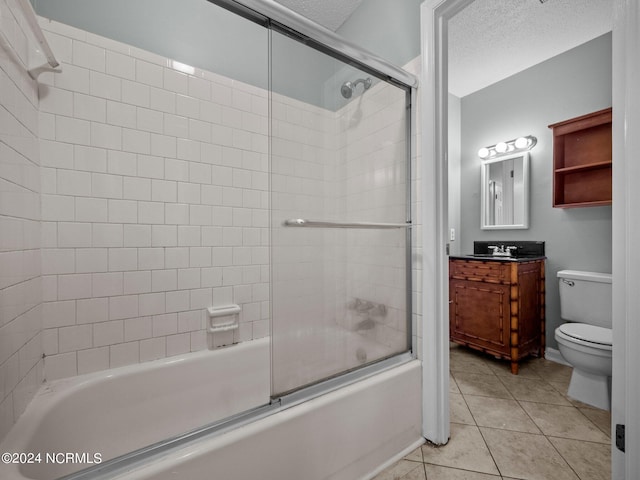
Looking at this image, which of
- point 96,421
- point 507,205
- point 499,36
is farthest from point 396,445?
point 499,36

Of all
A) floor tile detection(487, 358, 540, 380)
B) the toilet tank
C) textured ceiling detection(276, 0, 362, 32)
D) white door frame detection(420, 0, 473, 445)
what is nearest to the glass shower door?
white door frame detection(420, 0, 473, 445)

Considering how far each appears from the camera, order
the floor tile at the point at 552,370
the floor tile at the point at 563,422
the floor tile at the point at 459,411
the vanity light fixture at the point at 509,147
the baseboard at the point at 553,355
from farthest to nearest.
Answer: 1. the vanity light fixture at the point at 509,147
2. the baseboard at the point at 553,355
3. the floor tile at the point at 552,370
4. the floor tile at the point at 459,411
5. the floor tile at the point at 563,422

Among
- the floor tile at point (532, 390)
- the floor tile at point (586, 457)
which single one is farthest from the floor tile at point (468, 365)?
the floor tile at point (586, 457)

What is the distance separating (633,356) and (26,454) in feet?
6.28

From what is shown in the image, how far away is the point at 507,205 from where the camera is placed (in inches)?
106

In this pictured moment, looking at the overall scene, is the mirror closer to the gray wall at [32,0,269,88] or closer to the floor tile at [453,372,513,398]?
the floor tile at [453,372,513,398]

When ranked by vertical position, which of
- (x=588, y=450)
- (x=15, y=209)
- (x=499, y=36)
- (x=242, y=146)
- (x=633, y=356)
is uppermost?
(x=499, y=36)

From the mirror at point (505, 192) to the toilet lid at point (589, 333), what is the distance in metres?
0.98

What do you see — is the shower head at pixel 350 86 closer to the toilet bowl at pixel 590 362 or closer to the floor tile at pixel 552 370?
the toilet bowl at pixel 590 362

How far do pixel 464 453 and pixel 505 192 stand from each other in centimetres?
232

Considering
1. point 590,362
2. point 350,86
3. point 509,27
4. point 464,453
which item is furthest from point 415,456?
point 509,27

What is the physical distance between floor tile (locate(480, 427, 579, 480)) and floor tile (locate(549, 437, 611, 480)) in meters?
0.04

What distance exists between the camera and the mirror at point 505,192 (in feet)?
8.48

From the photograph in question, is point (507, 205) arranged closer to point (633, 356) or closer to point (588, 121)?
point (588, 121)
